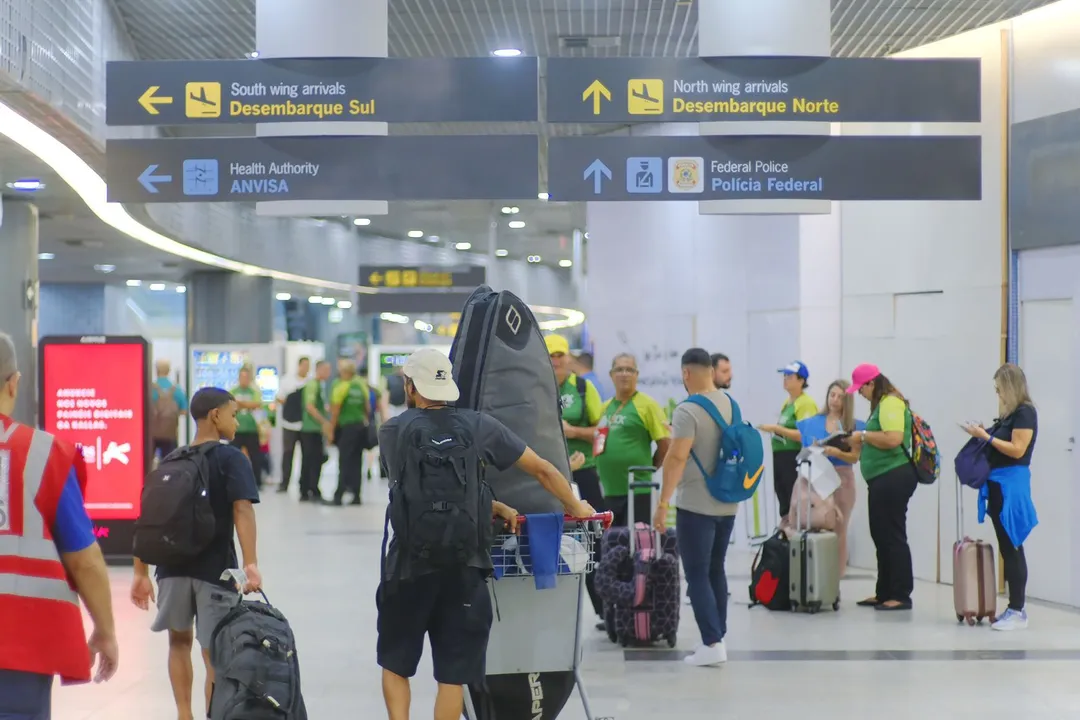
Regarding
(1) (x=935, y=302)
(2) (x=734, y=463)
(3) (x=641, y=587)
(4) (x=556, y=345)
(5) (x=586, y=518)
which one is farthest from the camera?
(1) (x=935, y=302)

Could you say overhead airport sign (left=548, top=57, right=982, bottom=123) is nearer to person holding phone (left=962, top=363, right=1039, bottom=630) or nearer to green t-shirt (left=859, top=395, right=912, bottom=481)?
person holding phone (left=962, top=363, right=1039, bottom=630)

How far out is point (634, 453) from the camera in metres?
7.65

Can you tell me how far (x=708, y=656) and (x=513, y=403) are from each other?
255 centimetres

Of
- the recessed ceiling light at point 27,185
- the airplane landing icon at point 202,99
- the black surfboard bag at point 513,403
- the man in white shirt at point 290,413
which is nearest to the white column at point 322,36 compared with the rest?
the airplane landing icon at point 202,99

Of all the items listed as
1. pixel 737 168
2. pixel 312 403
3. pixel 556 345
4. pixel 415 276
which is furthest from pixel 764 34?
pixel 415 276

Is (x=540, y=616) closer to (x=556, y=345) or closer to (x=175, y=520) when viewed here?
(x=175, y=520)

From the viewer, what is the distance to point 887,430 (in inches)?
329

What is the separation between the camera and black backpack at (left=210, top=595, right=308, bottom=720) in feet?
12.8

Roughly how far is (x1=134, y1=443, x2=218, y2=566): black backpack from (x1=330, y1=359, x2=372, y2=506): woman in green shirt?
436 inches

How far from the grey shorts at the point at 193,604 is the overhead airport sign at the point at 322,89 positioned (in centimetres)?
355

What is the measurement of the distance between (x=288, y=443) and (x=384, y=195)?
10737 millimetres

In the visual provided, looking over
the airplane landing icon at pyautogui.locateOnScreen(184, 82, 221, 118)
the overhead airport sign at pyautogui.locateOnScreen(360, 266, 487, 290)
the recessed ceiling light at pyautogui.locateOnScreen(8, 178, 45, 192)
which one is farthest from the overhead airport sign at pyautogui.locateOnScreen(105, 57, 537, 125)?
the overhead airport sign at pyautogui.locateOnScreen(360, 266, 487, 290)

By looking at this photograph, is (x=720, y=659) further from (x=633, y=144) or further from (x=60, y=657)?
(x=60, y=657)

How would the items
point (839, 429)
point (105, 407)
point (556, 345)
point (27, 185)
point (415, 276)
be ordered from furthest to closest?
point (415, 276) → point (27, 185) → point (105, 407) → point (839, 429) → point (556, 345)
